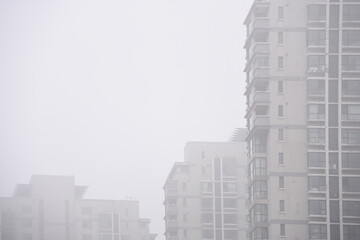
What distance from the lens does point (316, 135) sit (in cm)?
11894

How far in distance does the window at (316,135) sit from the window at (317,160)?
140 centimetres

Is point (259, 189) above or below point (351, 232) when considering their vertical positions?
above

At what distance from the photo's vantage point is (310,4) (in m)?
120

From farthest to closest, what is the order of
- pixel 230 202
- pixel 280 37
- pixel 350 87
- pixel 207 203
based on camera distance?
pixel 207 203 < pixel 230 202 < pixel 280 37 < pixel 350 87

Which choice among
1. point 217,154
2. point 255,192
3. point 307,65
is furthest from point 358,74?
point 217,154

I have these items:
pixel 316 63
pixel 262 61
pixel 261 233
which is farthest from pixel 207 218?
pixel 316 63

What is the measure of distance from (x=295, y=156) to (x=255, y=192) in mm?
6325

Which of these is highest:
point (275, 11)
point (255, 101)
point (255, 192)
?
point (275, 11)

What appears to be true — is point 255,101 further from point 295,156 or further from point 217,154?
point 217,154

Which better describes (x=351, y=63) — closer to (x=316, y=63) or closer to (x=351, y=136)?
(x=316, y=63)

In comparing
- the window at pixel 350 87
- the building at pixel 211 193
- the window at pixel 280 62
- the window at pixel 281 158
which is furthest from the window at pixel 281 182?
the building at pixel 211 193

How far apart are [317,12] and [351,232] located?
83.9ft

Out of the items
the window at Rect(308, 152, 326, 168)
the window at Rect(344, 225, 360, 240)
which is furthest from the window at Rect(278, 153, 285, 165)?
Answer: the window at Rect(344, 225, 360, 240)

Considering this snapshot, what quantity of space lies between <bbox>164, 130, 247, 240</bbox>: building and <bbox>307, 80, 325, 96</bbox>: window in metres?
52.6
